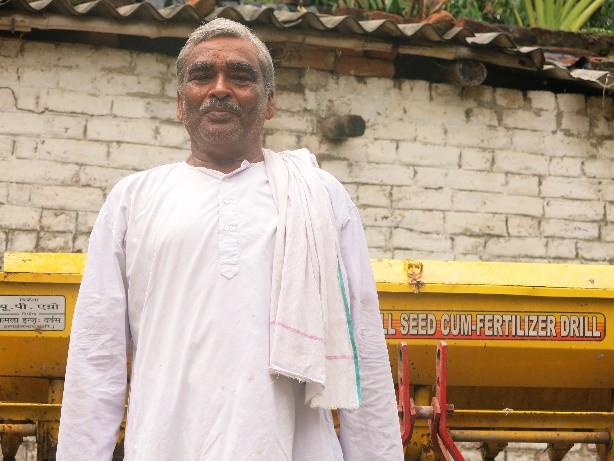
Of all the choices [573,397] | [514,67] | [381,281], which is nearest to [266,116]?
[381,281]

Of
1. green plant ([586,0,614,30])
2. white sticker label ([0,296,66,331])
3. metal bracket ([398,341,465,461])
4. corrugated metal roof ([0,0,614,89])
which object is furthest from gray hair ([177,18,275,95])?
green plant ([586,0,614,30])

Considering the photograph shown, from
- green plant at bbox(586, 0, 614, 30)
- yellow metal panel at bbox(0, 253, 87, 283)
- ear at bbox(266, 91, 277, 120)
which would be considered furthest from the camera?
green plant at bbox(586, 0, 614, 30)

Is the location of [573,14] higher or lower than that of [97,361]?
higher

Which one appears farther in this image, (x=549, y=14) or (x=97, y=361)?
(x=549, y=14)

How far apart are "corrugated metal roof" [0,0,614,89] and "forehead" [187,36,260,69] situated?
327cm

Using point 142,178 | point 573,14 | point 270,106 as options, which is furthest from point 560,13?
point 142,178

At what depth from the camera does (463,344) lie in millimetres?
4191

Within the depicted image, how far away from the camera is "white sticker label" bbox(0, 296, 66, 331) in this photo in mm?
3945

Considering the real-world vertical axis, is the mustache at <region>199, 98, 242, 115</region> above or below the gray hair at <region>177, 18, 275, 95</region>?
below

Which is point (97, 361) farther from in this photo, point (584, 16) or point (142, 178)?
point (584, 16)

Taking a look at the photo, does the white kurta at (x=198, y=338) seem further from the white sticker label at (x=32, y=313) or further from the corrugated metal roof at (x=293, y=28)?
the corrugated metal roof at (x=293, y=28)

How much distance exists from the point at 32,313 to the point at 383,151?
2.94 metres

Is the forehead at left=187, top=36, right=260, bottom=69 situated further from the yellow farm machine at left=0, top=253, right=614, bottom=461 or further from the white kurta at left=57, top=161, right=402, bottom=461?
the yellow farm machine at left=0, top=253, right=614, bottom=461

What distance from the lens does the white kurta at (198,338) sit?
7.12ft
